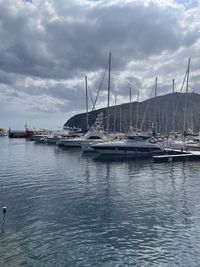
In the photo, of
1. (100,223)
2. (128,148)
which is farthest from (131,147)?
(100,223)

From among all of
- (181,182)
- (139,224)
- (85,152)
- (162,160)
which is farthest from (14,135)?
(139,224)

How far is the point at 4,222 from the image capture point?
2061 cm

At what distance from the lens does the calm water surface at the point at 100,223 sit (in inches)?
614

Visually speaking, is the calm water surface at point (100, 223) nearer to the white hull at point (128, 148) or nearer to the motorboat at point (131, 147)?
the white hull at point (128, 148)

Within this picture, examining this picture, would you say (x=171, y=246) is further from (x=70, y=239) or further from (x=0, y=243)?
(x=0, y=243)

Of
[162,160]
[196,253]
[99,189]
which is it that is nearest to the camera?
[196,253]

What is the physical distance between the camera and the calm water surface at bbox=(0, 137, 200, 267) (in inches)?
614

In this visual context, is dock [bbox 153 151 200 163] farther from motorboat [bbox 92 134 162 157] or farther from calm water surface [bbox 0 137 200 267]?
calm water surface [bbox 0 137 200 267]

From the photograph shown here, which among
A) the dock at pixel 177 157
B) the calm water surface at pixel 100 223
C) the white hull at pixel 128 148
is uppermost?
the white hull at pixel 128 148

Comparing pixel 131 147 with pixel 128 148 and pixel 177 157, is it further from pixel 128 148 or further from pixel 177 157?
pixel 177 157

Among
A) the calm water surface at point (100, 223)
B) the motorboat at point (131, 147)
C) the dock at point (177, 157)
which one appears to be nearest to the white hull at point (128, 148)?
the motorboat at point (131, 147)

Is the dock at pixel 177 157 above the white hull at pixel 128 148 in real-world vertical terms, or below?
below

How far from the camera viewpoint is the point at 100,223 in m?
20.6

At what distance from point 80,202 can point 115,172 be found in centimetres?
1940
